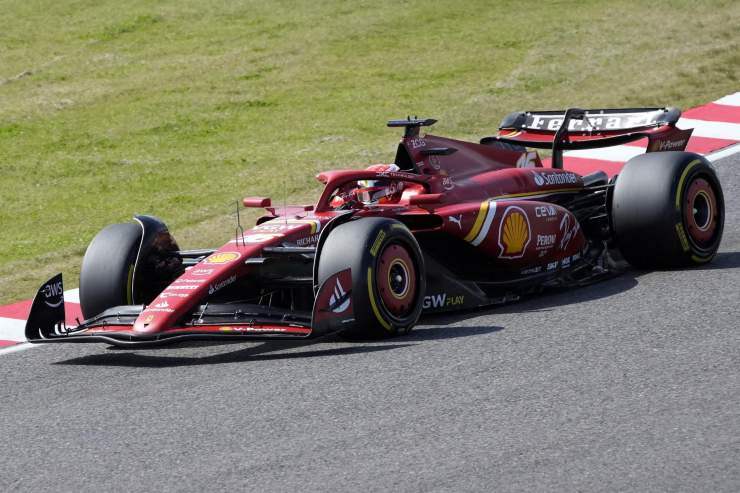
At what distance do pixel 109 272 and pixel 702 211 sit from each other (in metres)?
3.97

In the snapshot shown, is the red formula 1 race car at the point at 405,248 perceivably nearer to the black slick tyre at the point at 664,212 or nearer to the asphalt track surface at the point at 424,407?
the black slick tyre at the point at 664,212

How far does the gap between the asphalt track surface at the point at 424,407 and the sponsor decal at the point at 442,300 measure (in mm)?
102

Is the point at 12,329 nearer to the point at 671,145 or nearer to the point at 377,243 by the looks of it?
the point at 377,243

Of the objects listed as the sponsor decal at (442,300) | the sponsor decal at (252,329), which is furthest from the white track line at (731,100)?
the sponsor decal at (252,329)

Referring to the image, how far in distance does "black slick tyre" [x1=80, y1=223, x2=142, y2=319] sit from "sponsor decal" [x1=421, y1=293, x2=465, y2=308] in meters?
1.83

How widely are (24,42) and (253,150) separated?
8166 mm

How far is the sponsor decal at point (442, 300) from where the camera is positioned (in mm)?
8148

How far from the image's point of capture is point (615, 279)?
29.2 feet

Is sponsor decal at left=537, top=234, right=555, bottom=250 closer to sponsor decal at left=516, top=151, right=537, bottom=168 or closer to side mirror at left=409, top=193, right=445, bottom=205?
side mirror at left=409, top=193, right=445, bottom=205

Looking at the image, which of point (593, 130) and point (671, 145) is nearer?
point (671, 145)

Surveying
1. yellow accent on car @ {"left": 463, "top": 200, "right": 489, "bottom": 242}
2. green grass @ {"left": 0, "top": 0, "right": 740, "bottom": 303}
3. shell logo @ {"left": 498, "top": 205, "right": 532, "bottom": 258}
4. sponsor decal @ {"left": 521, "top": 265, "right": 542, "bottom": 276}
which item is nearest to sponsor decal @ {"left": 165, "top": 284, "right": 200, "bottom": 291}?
yellow accent on car @ {"left": 463, "top": 200, "right": 489, "bottom": 242}

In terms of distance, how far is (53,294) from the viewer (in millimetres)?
7914

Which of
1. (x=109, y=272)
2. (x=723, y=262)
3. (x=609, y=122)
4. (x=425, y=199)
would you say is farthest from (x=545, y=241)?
(x=109, y=272)

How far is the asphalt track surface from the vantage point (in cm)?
531
